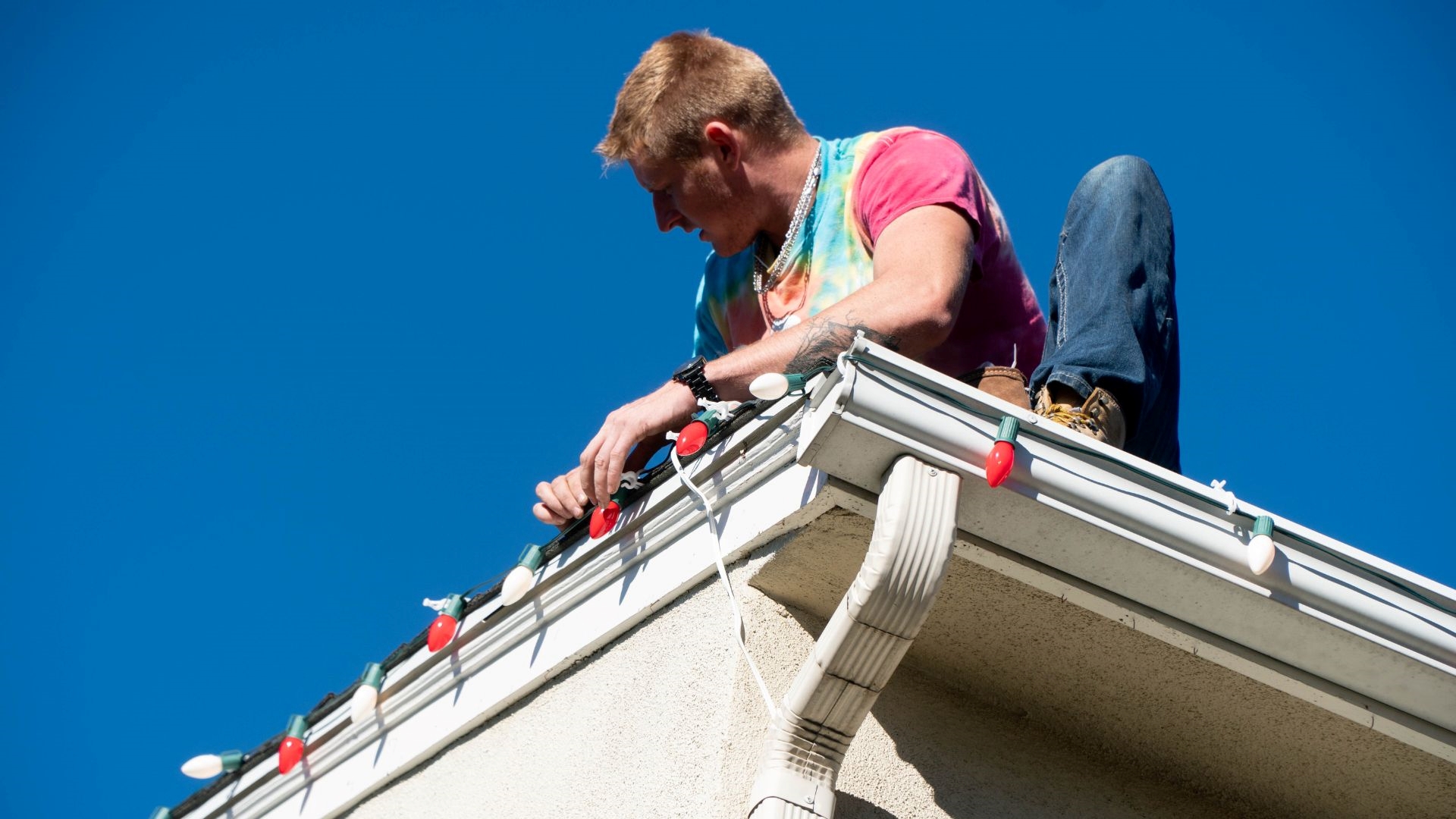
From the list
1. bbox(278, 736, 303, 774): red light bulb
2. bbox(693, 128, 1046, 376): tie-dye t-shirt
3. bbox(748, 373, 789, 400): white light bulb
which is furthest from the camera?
bbox(278, 736, 303, 774): red light bulb

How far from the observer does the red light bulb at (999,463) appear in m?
2.11

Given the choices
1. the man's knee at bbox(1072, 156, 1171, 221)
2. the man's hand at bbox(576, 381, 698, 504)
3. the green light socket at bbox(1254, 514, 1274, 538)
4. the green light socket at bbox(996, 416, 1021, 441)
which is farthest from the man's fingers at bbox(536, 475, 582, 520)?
the green light socket at bbox(1254, 514, 1274, 538)

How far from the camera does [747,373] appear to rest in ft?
9.29

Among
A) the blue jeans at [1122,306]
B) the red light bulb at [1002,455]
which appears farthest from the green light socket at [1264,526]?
the blue jeans at [1122,306]

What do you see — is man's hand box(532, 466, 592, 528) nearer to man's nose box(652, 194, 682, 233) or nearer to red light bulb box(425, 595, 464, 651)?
red light bulb box(425, 595, 464, 651)

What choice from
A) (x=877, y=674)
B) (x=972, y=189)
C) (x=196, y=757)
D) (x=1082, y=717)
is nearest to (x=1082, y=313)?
(x=972, y=189)

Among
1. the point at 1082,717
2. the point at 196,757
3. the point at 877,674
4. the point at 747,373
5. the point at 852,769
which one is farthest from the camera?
the point at 196,757

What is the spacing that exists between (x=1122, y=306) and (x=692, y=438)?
0.85 metres

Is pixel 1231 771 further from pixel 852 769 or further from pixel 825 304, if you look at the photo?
pixel 825 304

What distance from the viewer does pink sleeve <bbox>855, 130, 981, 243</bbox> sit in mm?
3094

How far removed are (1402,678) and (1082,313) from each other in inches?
34.2

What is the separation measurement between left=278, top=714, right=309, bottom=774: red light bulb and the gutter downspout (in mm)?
1441

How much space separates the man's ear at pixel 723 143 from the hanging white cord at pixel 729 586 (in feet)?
3.36

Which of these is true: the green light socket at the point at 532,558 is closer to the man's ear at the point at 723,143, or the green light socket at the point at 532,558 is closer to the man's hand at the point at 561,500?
the man's hand at the point at 561,500
